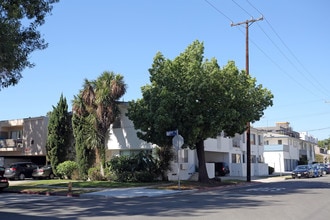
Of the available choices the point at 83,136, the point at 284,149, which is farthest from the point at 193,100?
the point at 284,149

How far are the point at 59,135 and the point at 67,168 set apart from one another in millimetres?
3891

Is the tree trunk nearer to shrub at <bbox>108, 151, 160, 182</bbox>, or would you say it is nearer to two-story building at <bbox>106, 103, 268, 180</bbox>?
two-story building at <bbox>106, 103, 268, 180</bbox>

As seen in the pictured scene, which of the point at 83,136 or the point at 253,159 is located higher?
the point at 83,136

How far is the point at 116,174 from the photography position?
2894cm

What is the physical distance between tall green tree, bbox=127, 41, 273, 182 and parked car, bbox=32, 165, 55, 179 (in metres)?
11.5

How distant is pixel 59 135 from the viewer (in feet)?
114

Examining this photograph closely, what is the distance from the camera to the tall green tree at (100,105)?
30.9 m

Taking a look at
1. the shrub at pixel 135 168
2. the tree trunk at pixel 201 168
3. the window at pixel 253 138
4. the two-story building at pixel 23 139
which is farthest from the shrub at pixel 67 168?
the window at pixel 253 138

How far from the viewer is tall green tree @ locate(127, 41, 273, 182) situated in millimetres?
25406

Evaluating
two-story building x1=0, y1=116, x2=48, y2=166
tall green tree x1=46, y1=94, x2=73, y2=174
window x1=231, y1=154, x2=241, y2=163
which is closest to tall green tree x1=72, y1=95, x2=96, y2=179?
tall green tree x1=46, y1=94, x2=73, y2=174

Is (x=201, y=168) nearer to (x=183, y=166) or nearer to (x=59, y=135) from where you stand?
(x=183, y=166)

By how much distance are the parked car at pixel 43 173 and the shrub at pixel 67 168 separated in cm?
244

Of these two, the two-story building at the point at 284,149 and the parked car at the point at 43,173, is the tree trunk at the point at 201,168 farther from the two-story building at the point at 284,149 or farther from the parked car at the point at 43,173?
the two-story building at the point at 284,149

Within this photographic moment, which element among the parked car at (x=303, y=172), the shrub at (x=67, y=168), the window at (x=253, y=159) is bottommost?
the parked car at (x=303, y=172)
